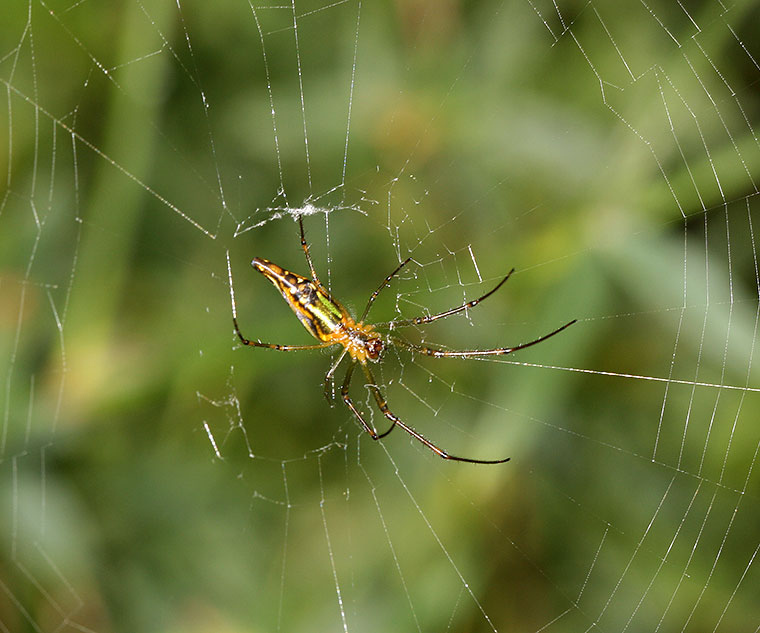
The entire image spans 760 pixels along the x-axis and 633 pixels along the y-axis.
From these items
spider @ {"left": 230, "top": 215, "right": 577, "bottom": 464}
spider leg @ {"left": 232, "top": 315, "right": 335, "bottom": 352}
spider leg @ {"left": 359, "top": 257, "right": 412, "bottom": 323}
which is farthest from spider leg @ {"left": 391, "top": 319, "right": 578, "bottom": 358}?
spider leg @ {"left": 232, "top": 315, "right": 335, "bottom": 352}

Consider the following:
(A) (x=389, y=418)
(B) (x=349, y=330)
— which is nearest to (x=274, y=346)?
(B) (x=349, y=330)

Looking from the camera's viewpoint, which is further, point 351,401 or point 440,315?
point 351,401

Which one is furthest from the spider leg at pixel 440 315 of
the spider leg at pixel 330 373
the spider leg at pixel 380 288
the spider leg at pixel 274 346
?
the spider leg at pixel 274 346

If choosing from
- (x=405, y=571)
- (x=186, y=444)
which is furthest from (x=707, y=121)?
(x=186, y=444)

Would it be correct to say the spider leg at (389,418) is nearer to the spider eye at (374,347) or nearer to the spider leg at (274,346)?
the spider eye at (374,347)

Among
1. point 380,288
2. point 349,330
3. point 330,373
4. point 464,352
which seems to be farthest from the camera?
point 330,373

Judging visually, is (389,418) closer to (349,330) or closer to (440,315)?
(349,330)

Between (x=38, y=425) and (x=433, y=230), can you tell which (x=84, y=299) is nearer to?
(x=38, y=425)
